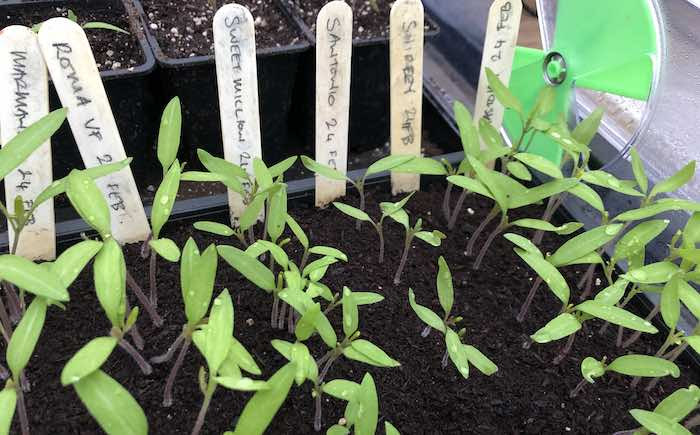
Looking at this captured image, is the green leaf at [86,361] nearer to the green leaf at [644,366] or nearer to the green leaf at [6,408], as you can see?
the green leaf at [6,408]

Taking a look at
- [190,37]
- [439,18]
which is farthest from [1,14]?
[439,18]

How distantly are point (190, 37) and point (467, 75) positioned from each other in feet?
2.33

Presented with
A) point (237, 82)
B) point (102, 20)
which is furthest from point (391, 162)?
point (102, 20)

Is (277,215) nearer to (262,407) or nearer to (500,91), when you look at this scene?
(262,407)

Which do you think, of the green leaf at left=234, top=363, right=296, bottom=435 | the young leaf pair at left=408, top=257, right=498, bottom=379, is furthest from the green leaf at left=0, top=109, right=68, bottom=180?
the young leaf pair at left=408, top=257, right=498, bottom=379

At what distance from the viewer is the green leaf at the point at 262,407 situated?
0.59m

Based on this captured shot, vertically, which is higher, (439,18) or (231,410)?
(439,18)

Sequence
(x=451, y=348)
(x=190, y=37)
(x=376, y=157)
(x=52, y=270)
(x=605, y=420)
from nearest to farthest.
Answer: (x=52, y=270)
(x=451, y=348)
(x=605, y=420)
(x=190, y=37)
(x=376, y=157)

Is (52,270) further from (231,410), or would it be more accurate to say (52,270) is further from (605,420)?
(605,420)

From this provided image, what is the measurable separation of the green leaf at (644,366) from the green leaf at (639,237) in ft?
0.53

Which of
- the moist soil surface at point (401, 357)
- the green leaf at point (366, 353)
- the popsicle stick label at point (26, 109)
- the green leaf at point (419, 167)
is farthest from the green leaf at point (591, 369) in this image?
the popsicle stick label at point (26, 109)

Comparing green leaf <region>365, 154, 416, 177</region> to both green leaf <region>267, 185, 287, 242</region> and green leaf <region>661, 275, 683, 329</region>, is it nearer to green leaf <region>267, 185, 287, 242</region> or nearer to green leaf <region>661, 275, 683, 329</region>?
green leaf <region>267, 185, 287, 242</region>

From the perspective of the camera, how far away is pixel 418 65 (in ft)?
3.45

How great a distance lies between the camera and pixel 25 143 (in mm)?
694
